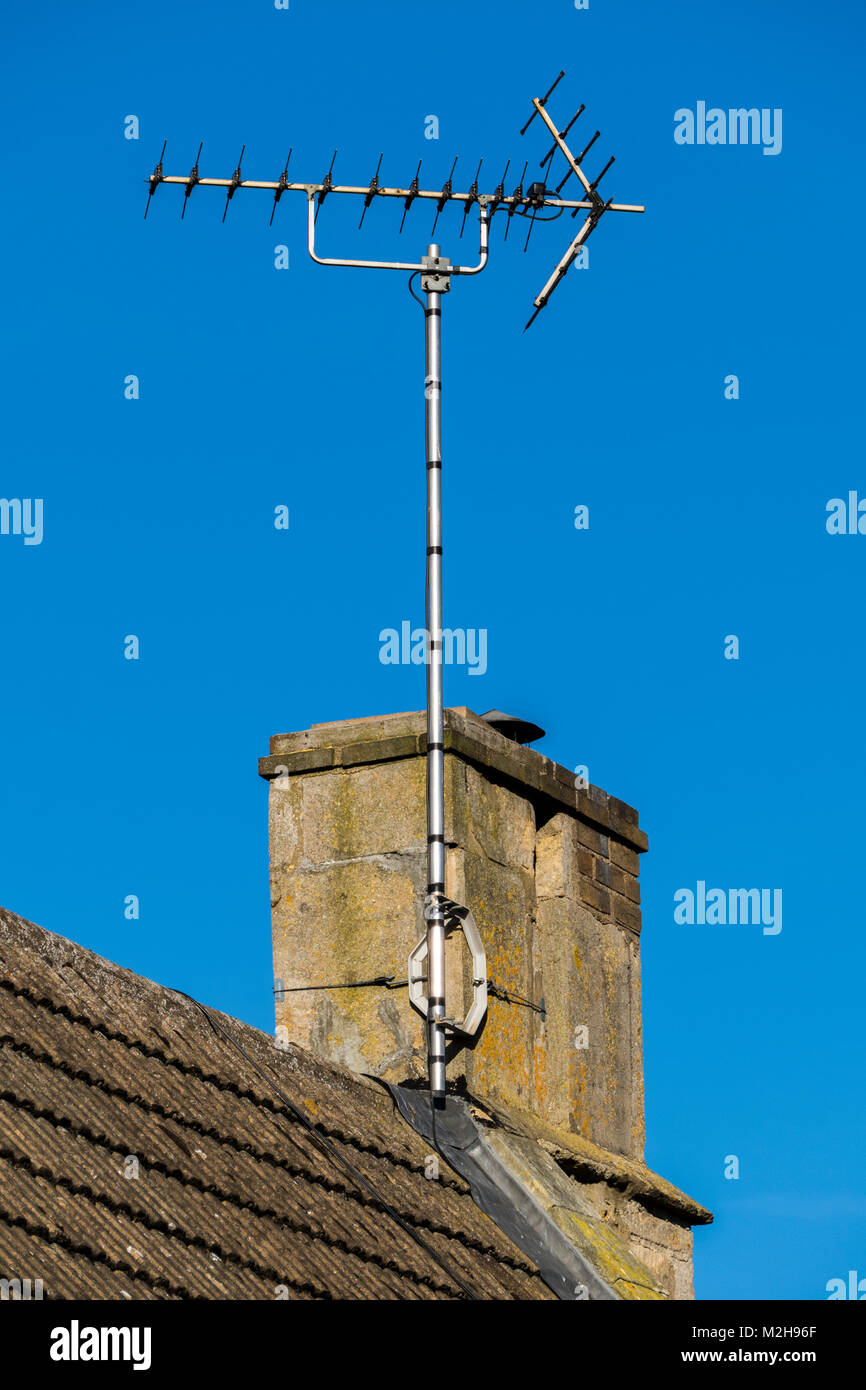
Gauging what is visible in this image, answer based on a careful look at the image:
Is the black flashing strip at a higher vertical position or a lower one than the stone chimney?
lower

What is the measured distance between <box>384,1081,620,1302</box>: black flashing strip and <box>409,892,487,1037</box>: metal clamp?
309 mm

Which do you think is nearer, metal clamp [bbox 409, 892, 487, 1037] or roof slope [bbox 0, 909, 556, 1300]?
roof slope [bbox 0, 909, 556, 1300]

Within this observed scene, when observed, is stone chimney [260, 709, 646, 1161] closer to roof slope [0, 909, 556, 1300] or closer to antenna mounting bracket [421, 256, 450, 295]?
roof slope [0, 909, 556, 1300]

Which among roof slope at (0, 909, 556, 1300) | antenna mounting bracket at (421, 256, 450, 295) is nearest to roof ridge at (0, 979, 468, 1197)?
roof slope at (0, 909, 556, 1300)

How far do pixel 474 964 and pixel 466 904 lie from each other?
267 millimetres

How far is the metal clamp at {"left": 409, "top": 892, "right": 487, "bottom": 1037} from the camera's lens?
8180 mm

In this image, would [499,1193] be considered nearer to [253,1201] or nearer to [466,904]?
[466,904]

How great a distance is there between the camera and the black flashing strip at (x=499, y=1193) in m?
7.80

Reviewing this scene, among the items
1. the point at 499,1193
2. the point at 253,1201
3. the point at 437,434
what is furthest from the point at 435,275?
the point at 253,1201

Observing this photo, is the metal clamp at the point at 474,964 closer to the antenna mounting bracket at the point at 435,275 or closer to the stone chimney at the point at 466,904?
the stone chimney at the point at 466,904

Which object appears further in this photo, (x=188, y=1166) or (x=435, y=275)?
(x=435, y=275)

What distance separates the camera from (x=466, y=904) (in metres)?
8.47

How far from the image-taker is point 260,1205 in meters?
6.49

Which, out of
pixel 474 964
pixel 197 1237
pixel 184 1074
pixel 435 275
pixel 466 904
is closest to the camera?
pixel 197 1237
